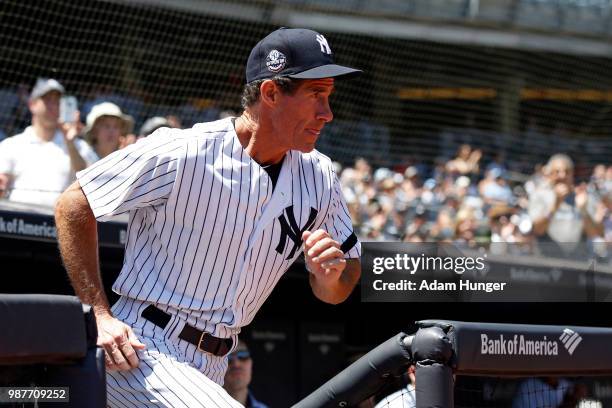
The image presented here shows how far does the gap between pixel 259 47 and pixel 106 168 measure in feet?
1.90

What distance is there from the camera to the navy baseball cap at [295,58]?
305cm

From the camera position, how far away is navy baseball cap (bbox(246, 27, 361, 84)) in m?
3.05

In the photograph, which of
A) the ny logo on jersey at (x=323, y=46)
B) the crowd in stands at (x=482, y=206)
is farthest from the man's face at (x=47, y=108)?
the ny logo on jersey at (x=323, y=46)

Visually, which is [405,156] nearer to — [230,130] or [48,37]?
[48,37]

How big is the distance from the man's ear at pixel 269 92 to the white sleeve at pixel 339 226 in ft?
1.16

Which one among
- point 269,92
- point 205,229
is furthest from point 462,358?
point 269,92

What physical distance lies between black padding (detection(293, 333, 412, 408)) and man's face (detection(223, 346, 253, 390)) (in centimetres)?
323

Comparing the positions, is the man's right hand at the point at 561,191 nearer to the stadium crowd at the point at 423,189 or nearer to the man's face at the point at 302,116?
the stadium crowd at the point at 423,189

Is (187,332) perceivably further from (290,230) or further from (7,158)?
(7,158)

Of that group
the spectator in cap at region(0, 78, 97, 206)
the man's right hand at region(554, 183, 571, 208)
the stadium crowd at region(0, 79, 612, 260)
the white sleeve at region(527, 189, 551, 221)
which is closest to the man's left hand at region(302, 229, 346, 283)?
the stadium crowd at region(0, 79, 612, 260)

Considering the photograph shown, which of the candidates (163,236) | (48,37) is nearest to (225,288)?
(163,236)

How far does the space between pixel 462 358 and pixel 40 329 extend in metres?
1.04

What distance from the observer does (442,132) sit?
16.6 m

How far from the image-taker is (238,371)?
20.1 feet
